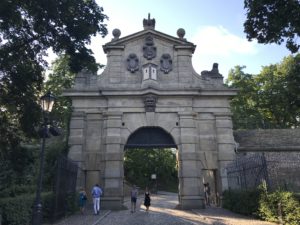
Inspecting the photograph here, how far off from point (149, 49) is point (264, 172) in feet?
37.1

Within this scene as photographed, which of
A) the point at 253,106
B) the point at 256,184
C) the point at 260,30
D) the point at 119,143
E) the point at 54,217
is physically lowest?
the point at 54,217

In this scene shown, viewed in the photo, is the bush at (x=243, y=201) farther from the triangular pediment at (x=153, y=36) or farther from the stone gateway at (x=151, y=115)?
the triangular pediment at (x=153, y=36)

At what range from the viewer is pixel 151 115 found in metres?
20.2

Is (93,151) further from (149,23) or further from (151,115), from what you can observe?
(149,23)

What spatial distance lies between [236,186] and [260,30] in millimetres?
9521

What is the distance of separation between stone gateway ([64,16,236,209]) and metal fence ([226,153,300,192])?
66.9 inches

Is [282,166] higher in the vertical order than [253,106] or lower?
lower

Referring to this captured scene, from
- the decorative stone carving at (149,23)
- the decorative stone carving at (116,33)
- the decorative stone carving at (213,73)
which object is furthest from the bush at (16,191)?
the decorative stone carving at (149,23)

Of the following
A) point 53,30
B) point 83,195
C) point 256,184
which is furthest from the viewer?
point 83,195

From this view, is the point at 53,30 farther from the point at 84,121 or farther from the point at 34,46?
the point at 84,121

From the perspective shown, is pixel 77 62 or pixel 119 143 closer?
pixel 77 62

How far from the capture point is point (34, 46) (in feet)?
43.8

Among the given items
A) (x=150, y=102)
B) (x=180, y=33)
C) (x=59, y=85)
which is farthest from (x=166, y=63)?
(x=59, y=85)

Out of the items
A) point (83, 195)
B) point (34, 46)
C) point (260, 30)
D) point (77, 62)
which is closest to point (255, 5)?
point (260, 30)
